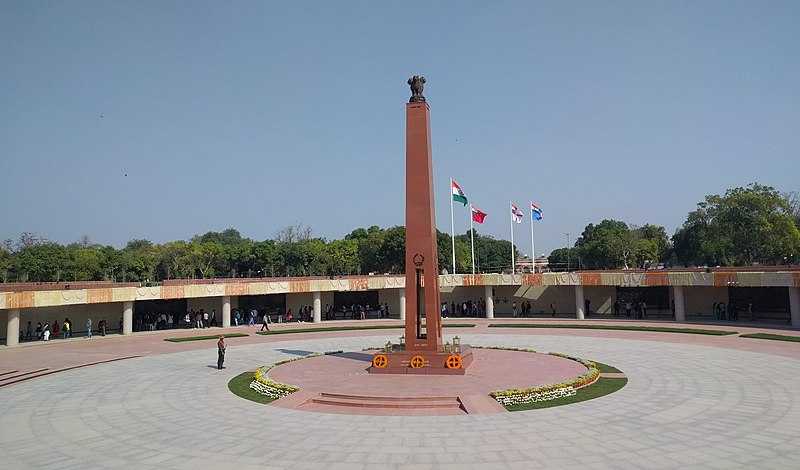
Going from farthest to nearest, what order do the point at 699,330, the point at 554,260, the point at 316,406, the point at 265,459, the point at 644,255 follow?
the point at 554,260 → the point at 644,255 → the point at 699,330 → the point at 316,406 → the point at 265,459

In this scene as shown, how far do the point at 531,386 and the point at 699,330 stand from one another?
19.6m

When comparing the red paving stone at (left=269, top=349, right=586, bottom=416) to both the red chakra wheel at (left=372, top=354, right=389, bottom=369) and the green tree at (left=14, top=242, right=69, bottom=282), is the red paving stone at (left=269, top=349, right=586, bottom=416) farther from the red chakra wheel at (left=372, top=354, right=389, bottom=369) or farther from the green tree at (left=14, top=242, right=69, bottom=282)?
the green tree at (left=14, top=242, right=69, bottom=282)

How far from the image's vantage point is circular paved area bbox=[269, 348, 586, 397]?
17.8 m

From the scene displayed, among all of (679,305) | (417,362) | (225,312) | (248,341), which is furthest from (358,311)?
(417,362)

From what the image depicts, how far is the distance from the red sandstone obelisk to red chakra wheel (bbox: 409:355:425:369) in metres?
0.63

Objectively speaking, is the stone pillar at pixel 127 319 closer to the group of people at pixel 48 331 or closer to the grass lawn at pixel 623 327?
Answer: the group of people at pixel 48 331

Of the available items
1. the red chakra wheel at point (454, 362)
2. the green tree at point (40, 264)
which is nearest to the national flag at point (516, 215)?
the red chakra wheel at point (454, 362)

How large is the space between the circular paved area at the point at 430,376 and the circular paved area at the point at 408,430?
2276 millimetres

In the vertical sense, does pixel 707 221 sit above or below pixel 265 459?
above

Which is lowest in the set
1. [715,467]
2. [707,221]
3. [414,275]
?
[715,467]

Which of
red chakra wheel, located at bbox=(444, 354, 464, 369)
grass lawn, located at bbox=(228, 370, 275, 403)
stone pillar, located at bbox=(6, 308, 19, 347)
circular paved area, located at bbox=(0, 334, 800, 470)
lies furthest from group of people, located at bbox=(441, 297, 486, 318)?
stone pillar, located at bbox=(6, 308, 19, 347)

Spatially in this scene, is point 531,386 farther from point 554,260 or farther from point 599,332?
point 554,260

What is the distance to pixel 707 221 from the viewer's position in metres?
65.7

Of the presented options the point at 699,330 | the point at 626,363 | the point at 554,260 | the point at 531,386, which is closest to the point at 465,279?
the point at 699,330
